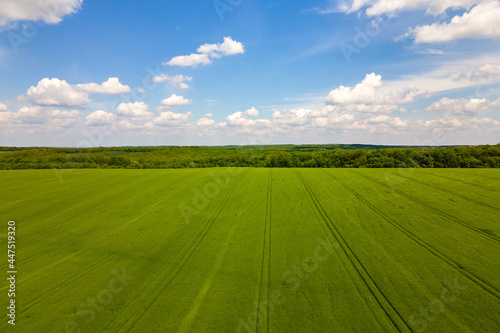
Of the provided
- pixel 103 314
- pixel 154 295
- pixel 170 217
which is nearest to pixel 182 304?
pixel 154 295

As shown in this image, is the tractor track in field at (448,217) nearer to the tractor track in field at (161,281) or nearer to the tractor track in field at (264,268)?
the tractor track in field at (264,268)

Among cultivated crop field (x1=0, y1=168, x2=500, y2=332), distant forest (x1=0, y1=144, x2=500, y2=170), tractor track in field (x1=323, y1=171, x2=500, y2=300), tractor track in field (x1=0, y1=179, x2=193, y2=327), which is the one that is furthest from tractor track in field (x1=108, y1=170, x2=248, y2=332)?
distant forest (x1=0, y1=144, x2=500, y2=170)

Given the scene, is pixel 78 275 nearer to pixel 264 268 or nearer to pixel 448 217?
pixel 264 268


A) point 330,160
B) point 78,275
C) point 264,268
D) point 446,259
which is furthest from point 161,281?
point 330,160

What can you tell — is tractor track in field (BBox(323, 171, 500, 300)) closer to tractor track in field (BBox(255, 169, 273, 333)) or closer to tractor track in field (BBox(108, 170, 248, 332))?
tractor track in field (BBox(255, 169, 273, 333))

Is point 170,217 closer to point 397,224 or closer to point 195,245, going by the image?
point 195,245

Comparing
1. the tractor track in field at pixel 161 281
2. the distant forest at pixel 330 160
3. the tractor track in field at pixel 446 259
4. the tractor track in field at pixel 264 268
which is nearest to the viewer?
the tractor track in field at pixel 161 281

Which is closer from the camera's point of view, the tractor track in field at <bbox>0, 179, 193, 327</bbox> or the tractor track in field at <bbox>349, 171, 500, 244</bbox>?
the tractor track in field at <bbox>0, 179, 193, 327</bbox>

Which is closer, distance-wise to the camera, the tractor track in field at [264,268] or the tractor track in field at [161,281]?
the tractor track in field at [161,281]

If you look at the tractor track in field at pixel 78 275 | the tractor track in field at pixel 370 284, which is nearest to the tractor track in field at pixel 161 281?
the tractor track in field at pixel 78 275
